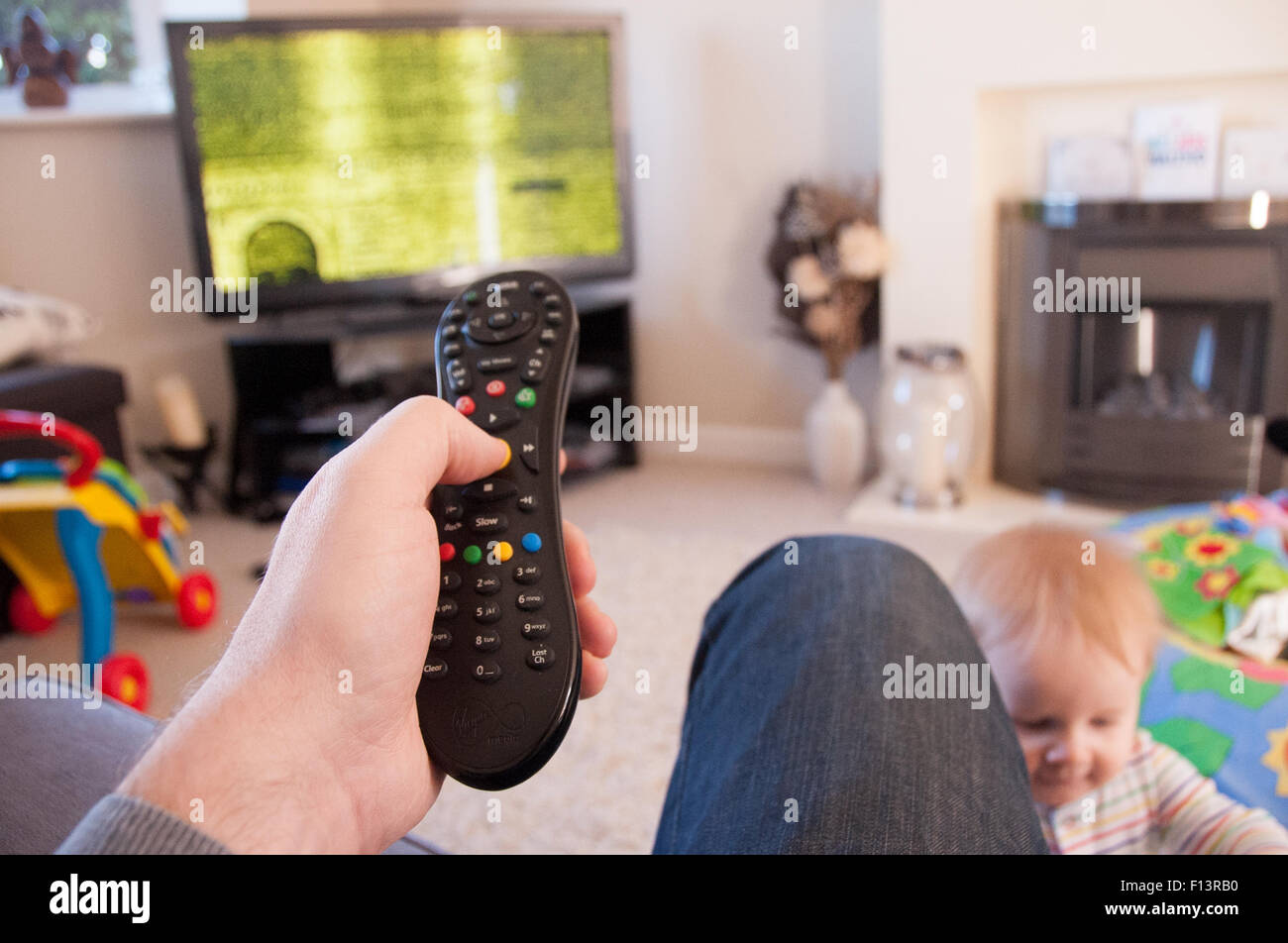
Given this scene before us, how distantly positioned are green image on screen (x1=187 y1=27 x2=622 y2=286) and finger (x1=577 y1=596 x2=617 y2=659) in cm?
214

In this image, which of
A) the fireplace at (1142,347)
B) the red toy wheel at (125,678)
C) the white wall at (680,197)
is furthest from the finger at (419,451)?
the white wall at (680,197)

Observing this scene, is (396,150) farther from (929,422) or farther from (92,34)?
(929,422)

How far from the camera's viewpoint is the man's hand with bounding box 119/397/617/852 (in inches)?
14.0

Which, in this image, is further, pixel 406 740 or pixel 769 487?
pixel 769 487

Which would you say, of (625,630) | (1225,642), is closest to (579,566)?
(1225,642)

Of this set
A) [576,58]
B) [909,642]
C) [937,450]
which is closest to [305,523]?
[909,642]

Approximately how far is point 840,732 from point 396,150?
2.24 m

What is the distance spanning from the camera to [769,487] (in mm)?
2646

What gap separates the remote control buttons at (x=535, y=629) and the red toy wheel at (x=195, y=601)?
1.54 m

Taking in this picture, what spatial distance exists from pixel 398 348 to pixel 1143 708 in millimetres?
2265

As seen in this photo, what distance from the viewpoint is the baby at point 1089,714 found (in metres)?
0.90

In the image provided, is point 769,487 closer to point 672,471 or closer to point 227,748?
point 672,471

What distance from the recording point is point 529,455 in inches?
21.8
